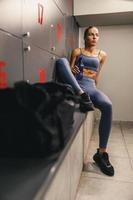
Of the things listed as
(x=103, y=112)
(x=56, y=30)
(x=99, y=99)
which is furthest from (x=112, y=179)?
(x=56, y=30)

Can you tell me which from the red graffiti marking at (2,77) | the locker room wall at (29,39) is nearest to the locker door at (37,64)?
the locker room wall at (29,39)

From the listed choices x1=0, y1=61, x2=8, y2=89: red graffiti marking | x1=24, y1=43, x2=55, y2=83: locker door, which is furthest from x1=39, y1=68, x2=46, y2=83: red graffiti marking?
x1=0, y1=61, x2=8, y2=89: red graffiti marking

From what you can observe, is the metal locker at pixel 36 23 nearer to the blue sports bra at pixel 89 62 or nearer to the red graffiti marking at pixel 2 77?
the red graffiti marking at pixel 2 77

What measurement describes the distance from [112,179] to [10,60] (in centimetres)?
137

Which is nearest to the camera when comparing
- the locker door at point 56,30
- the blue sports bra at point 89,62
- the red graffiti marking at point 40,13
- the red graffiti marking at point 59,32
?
the red graffiti marking at point 40,13

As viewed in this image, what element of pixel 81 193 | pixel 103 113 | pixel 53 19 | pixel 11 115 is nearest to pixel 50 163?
pixel 11 115

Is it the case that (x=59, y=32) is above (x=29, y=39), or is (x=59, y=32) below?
above

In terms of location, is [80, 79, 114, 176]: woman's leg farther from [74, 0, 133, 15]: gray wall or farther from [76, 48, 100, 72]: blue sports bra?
[74, 0, 133, 15]: gray wall

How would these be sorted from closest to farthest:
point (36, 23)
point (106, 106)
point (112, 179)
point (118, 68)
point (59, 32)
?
1. point (36, 23)
2. point (112, 179)
3. point (106, 106)
4. point (59, 32)
5. point (118, 68)

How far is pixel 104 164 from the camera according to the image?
194 cm

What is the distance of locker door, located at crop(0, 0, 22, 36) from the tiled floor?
1295 millimetres

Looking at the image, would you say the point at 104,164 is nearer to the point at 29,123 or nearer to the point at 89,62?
the point at 89,62

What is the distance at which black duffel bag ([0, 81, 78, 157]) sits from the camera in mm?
614

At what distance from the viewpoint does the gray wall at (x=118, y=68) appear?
3.56 meters
